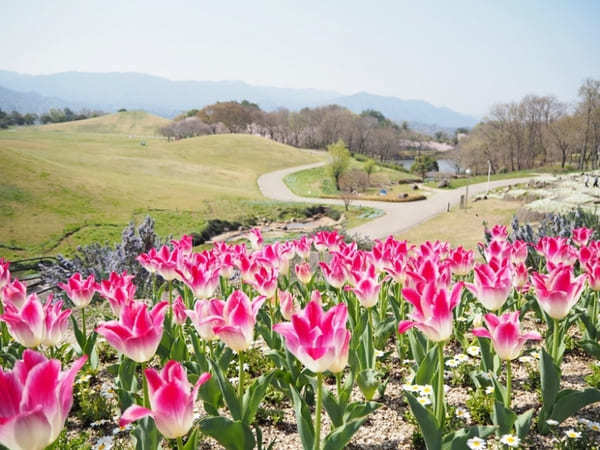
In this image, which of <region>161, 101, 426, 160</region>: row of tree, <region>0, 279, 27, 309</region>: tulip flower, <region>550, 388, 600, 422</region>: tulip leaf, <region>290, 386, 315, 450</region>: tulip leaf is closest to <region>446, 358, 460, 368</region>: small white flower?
<region>550, 388, 600, 422</region>: tulip leaf

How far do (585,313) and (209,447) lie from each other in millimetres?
3024

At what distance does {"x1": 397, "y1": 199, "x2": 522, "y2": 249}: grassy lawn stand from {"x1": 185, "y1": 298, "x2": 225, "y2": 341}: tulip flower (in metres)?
15.5

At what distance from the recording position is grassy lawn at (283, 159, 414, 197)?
150ft

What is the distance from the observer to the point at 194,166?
164 ft

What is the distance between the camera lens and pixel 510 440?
7.47ft

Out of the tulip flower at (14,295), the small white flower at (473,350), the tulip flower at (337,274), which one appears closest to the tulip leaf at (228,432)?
the tulip flower at (337,274)

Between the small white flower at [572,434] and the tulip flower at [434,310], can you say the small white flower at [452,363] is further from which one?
the tulip flower at [434,310]

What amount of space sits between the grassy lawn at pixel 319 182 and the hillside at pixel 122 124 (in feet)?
244

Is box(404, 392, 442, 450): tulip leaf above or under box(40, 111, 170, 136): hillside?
under

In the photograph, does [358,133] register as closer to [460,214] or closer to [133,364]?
[460,214]

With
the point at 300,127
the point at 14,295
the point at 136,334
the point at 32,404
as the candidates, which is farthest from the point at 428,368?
the point at 300,127

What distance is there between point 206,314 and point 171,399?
0.86 meters

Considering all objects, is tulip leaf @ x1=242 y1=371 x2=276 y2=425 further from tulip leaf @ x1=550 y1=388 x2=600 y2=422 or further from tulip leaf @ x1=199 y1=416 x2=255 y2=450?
tulip leaf @ x1=550 y1=388 x2=600 y2=422

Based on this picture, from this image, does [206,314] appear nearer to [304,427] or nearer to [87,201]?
[304,427]
